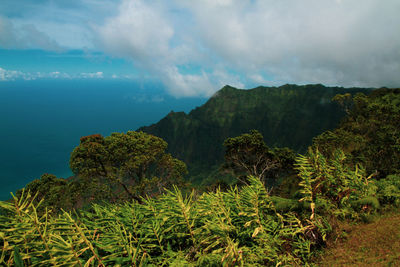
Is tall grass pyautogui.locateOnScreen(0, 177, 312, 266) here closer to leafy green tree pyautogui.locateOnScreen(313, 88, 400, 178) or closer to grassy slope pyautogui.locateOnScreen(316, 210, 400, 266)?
grassy slope pyautogui.locateOnScreen(316, 210, 400, 266)

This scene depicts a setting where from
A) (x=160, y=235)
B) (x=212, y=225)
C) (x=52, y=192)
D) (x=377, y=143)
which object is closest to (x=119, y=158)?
(x=52, y=192)

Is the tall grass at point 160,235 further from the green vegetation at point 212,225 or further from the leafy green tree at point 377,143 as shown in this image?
the leafy green tree at point 377,143

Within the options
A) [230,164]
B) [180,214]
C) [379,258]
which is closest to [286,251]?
[379,258]

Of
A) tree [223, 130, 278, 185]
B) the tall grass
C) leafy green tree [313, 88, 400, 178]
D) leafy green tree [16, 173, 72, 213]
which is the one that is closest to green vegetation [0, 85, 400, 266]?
the tall grass

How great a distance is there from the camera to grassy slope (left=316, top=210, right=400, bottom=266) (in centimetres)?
369

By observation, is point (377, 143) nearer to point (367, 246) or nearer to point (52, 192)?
point (367, 246)

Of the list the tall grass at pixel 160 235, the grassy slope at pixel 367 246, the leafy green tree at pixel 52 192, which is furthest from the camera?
the leafy green tree at pixel 52 192

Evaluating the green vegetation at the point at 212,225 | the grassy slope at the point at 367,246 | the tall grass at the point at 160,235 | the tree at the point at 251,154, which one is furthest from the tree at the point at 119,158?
the grassy slope at the point at 367,246

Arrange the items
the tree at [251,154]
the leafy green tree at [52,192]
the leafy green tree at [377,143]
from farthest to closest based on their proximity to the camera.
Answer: the tree at [251,154] < the leafy green tree at [52,192] < the leafy green tree at [377,143]

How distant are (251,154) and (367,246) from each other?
16894 mm

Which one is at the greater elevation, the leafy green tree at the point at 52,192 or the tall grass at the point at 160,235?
the tall grass at the point at 160,235

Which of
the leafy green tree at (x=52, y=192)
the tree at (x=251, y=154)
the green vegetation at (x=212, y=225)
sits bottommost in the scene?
the leafy green tree at (x=52, y=192)

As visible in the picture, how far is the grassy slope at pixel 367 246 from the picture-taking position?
3.69 m

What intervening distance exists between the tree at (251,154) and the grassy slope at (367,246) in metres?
15.1
